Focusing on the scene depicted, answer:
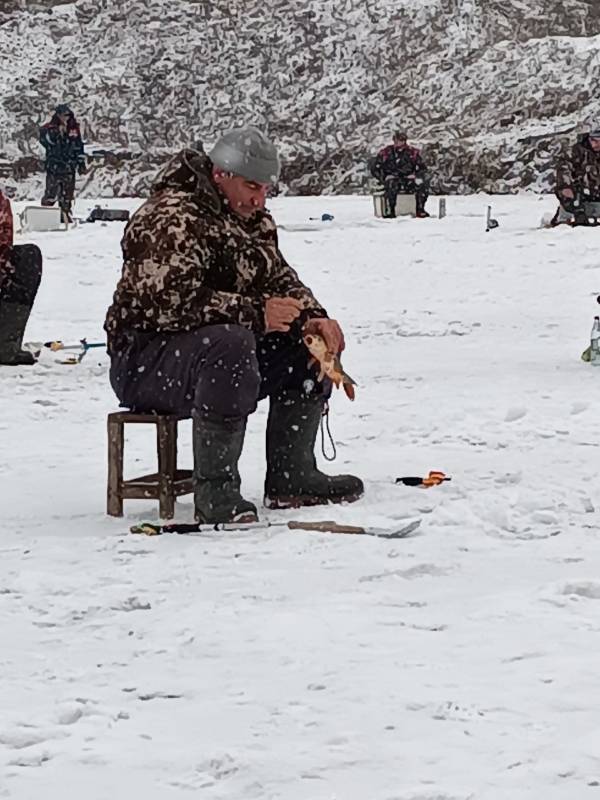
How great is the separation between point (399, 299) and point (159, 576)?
8301mm

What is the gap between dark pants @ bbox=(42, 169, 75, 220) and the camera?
20.0 metres

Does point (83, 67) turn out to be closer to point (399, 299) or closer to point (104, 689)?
point (399, 299)

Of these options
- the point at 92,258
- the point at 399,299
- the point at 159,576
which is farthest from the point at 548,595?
the point at 92,258

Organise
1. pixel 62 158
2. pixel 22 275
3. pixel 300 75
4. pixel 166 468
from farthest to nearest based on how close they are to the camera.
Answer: pixel 300 75 → pixel 62 158 → pixel 22 275 → pixel 166 468

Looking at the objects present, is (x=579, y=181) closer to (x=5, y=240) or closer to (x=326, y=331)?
(x=5, y=240)

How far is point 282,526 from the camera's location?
461 centimetres

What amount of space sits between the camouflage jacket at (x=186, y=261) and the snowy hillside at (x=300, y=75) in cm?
2164

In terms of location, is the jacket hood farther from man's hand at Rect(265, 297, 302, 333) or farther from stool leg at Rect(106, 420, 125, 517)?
stool leg at Rect(106, 420, 125, 517)

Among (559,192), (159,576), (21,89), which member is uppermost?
(21,89)

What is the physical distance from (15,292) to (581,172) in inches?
375

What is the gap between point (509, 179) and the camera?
81.0ft

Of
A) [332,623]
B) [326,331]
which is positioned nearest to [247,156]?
[326,331]

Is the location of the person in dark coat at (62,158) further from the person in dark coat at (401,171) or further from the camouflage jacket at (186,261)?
the camouflage jacket at (186,261)

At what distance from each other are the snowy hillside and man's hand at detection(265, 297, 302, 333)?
2174 cm
